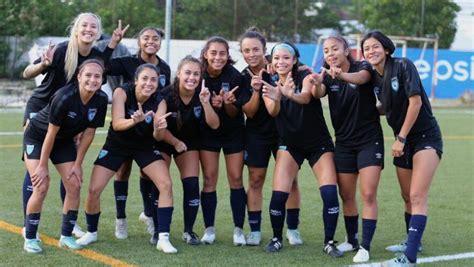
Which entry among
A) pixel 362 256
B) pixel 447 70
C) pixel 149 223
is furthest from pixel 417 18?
pixel 362 256

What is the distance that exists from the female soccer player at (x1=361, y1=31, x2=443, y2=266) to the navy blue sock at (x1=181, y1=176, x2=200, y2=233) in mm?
1754

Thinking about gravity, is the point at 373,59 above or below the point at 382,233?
above

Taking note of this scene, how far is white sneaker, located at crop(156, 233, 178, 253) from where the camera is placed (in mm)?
6117

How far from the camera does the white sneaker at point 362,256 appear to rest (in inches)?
236

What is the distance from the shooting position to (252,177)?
6680 millimetres

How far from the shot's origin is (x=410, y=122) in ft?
18.4

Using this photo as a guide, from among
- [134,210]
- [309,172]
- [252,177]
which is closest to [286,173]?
[252,177]

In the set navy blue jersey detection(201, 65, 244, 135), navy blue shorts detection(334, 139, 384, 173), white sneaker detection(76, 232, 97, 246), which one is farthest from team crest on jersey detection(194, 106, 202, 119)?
white sneaker detection(76, 232, 97, 246)

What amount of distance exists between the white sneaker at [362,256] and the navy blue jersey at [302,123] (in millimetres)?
939

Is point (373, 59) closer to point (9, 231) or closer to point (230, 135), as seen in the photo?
point (230, 135)

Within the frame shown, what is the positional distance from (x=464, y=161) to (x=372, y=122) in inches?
290

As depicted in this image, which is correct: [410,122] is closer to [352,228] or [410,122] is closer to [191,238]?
[352,228]

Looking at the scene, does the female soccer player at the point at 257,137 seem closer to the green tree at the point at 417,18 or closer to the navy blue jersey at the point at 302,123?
the navy blue jersey at the point at 302,123

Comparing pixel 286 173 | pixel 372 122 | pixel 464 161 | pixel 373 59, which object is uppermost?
pixel 373 59
